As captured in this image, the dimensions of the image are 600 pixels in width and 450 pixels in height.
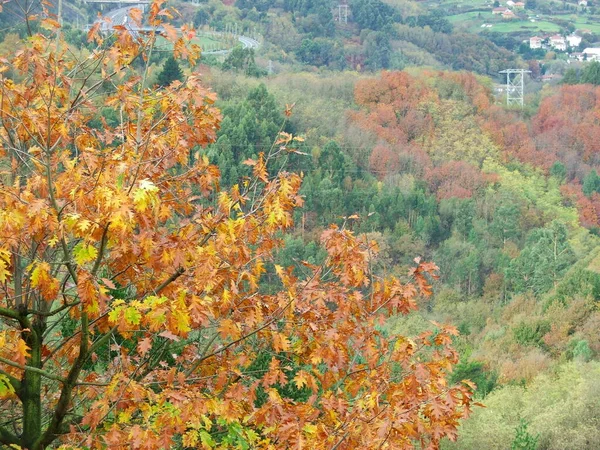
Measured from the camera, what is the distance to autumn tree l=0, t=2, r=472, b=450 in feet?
12.3

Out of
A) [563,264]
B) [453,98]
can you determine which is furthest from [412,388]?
[453,98]

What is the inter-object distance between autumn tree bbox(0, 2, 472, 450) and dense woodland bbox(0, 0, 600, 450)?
15mm

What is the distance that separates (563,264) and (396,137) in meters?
16.0

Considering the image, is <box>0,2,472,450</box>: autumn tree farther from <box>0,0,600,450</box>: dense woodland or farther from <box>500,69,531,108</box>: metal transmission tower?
<box>500,69,531,108</box>: metal transmission tower

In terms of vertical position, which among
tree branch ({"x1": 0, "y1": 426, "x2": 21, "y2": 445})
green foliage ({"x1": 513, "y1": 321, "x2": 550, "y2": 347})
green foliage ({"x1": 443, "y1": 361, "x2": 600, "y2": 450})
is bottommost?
green foliage ({"x1": 513, "y1": 321, "x2": 550, "y2": 347})

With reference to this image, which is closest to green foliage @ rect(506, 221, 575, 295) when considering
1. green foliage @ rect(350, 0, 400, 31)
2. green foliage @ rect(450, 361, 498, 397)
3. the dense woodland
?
the dense woodland

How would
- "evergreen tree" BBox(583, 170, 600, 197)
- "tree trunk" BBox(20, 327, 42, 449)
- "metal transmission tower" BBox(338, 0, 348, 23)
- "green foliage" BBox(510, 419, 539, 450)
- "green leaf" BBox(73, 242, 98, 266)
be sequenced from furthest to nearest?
1. "metal transmission tower" BBox(338, 0, 348, 23)
2. "evergreen tree" BBox(583, 170, 600, 197)
3. "green foliage" BBox(510, 419, 539, 450)
4. "tree trunk" BBox(20, 327, 42, 449)
5. "green leaf" BBox(73, 242, 98, 266)

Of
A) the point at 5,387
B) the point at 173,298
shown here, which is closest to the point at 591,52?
the point at 173,298

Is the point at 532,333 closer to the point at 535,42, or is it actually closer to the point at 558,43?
the point at 535,42

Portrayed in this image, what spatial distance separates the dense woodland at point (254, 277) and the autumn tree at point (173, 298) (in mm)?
15

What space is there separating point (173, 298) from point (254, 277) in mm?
582

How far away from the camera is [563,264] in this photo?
3069cm

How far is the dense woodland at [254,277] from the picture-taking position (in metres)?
3.88

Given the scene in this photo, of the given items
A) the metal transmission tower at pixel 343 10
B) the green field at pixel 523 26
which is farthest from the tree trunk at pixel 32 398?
the green field at pixel 523 26
